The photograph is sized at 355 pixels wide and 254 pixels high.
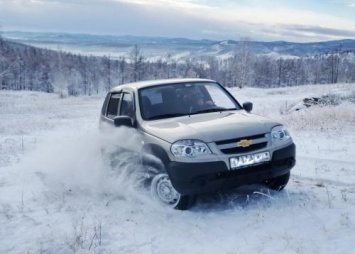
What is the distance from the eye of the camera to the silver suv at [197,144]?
4.86 meters

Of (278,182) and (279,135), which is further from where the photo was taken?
(278,182)

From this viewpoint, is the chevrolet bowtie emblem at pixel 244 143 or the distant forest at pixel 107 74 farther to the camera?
the distant forest at pixel 107 74

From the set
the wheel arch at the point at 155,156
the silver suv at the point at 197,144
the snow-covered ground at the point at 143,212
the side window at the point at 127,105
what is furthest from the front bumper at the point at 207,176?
the side window at the point at 127,105

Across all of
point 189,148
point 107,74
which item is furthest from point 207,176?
point 107,74

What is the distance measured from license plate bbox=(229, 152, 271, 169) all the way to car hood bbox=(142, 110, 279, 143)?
0.94 ft

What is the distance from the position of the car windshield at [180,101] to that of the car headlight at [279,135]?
43.9 inches

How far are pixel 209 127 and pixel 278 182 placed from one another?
1.58 m

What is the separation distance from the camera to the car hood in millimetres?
4992

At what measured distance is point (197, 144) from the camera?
16.1 ft

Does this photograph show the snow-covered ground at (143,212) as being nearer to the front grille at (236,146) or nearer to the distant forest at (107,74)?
the front grille at (236,146)

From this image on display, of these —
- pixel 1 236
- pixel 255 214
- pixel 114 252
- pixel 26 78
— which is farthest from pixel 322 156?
pixel 26 78

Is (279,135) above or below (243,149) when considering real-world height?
above

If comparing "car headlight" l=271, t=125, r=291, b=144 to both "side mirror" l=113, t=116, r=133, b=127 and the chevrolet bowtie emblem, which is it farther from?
"side mirror" l=113, t=116, r=133, b=127

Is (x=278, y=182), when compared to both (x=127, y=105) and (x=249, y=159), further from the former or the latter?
(x=127, y=105)
